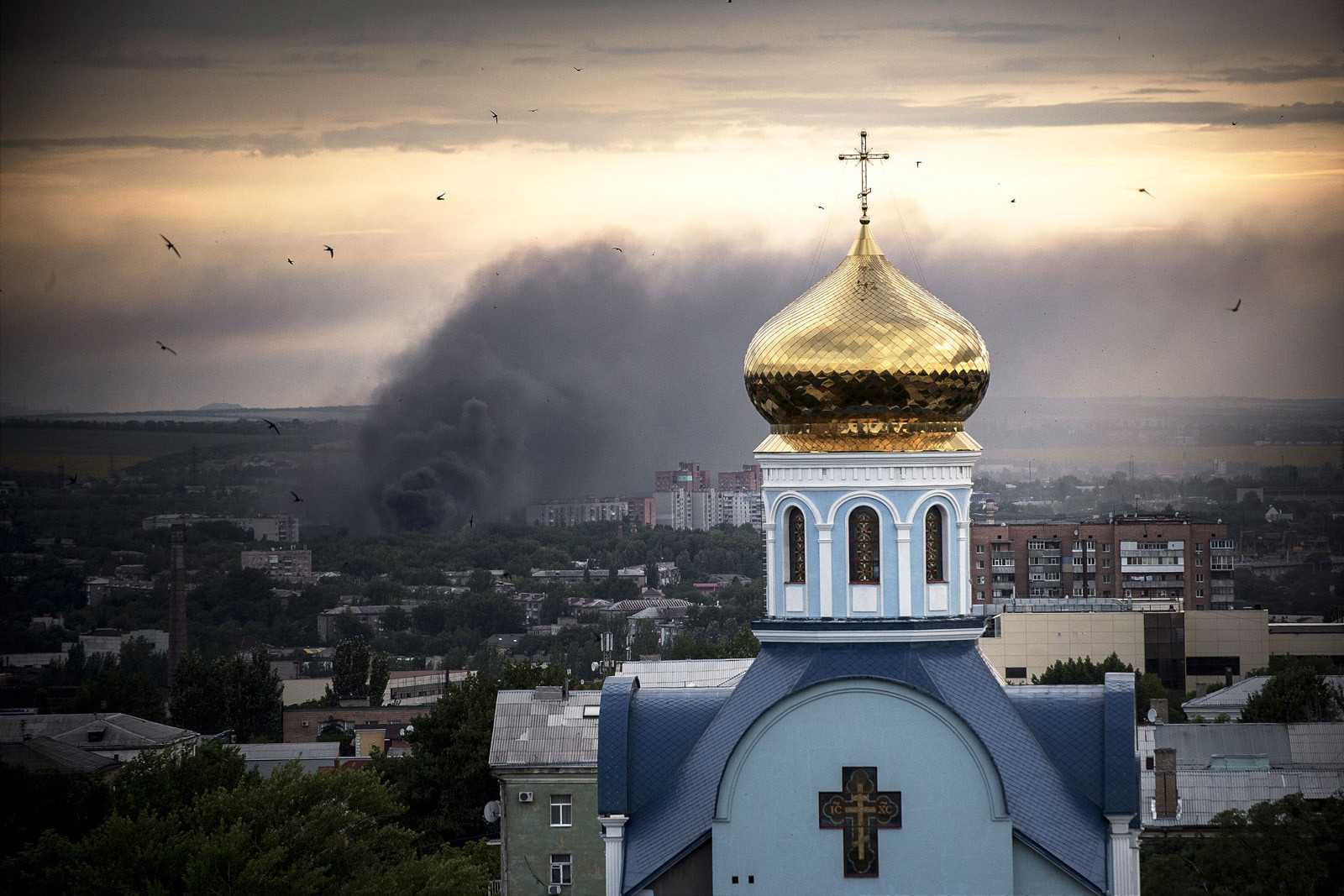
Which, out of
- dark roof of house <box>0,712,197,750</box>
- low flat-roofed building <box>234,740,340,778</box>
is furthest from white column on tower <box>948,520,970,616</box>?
low flat-roofed building <box>234,740,340,778</box>

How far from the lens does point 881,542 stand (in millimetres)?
18297

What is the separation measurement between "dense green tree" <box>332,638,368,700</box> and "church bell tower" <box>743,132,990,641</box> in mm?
45983

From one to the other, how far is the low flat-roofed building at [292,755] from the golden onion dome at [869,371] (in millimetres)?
24023

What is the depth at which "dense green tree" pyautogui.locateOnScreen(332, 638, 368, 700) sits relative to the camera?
209 ft

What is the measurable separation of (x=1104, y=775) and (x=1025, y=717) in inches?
28.1

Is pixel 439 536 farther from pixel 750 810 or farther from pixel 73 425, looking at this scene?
pixel 750 810

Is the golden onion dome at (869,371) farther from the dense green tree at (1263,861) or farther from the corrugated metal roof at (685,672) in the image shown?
the corrugated metal roof at (685,672)

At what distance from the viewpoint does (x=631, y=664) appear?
3238 cm

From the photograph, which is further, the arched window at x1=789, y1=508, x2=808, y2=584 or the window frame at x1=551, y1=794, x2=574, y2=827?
the window frame at x1=551, y1=794, x2=574, y2=827

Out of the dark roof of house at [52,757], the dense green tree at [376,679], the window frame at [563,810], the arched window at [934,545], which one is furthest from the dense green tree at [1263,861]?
the dense green tree at [376,679]

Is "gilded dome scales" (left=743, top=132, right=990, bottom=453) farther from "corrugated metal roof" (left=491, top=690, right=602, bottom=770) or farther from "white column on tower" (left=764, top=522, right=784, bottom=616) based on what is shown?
"corrugated metal roof" (left=491, top=690, right=602, bottom=770)

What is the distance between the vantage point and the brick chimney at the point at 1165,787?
2764cm

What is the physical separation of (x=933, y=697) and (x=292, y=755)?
2763cm

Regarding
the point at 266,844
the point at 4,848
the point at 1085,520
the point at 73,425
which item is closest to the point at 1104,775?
the point at 266,844
